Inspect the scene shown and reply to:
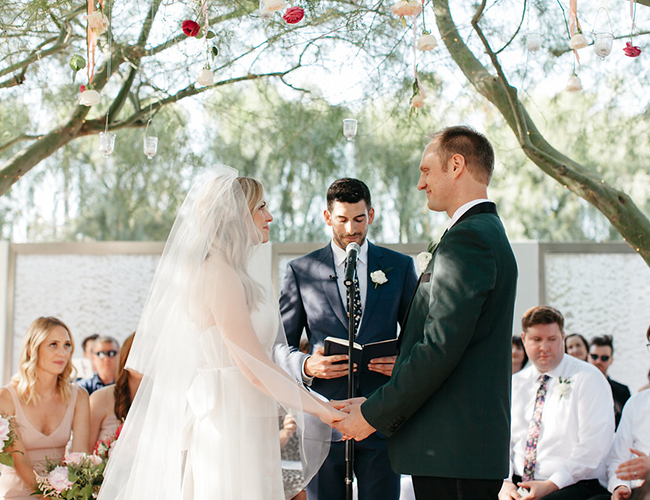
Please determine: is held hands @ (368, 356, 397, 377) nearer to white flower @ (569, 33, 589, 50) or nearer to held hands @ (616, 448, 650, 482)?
held hands @ (616, 448, 650, 482)

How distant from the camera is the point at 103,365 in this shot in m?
6.24

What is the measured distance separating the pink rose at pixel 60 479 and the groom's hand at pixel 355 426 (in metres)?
1.73

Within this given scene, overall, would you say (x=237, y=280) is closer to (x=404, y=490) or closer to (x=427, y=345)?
(x=427, y=345)

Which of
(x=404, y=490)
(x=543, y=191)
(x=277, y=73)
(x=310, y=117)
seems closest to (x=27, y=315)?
(x=310, y=117)

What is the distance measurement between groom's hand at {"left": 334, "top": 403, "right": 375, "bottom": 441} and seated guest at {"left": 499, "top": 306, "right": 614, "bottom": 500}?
6.51ft

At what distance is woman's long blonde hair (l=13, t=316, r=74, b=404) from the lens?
4.45 m

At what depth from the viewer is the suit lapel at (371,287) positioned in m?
3.56

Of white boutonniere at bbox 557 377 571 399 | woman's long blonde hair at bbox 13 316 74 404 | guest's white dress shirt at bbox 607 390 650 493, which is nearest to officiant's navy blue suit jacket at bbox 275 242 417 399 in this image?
white boutonniere at bbox 557 377 571 399

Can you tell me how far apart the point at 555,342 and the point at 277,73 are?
8.89 feet

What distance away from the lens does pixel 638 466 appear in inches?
157

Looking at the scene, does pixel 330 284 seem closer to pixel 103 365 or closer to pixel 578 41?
pixel 578 41

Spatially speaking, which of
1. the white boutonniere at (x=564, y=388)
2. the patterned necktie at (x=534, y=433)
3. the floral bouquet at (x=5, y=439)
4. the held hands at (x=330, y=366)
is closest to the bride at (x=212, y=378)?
the held hands at (x=330, y=366)

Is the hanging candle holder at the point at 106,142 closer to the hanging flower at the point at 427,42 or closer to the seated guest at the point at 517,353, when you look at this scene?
the hanging flower at the point at 427,42

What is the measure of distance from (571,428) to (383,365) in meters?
1.89
